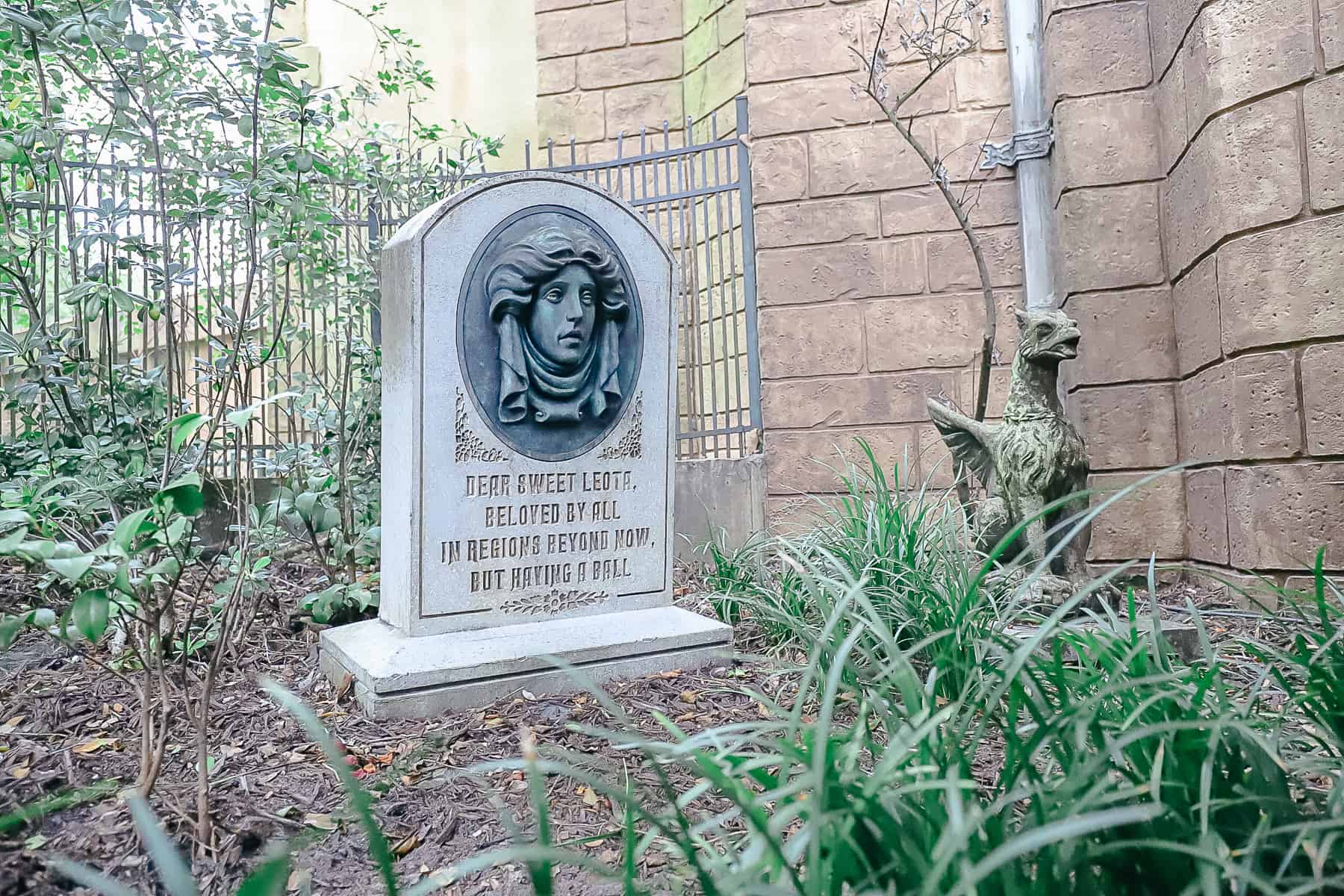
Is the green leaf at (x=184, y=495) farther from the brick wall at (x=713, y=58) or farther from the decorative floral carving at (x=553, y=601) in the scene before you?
the brick wall at (x=713, y=58)

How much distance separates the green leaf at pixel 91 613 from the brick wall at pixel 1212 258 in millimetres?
3467

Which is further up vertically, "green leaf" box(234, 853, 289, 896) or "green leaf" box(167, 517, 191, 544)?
"green leaf" box(167, 517, 191, 544)

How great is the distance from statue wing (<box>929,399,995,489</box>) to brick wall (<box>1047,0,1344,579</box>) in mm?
814

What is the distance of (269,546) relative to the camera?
296 cm

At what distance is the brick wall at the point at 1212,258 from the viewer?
3.15m

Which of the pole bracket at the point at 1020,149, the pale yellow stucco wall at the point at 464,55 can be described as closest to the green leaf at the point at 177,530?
the pole bracket at the point at 1020,149

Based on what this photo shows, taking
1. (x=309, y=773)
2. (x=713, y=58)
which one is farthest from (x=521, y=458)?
(x=713, y=58)

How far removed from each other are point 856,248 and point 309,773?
13.6 feet

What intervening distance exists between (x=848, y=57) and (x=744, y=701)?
410cm

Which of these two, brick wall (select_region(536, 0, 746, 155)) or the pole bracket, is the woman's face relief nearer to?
the pole bracket

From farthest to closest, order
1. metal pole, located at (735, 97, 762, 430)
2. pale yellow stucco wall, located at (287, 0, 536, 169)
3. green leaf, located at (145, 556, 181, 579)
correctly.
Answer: pale yellow stucco wall, located at (287, 0, 536, 169)
metal pole, located at (735, 97, 762, 430)
green leaf, located at (145, 556, 181, 579)

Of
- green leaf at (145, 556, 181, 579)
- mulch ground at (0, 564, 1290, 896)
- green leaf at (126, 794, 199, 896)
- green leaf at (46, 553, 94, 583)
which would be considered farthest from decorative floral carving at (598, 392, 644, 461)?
green leaf at (126, 794, 199, 896)

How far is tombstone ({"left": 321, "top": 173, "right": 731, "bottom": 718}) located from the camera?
2.92 metres

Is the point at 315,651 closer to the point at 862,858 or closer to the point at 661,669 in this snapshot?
the point at 661,669
